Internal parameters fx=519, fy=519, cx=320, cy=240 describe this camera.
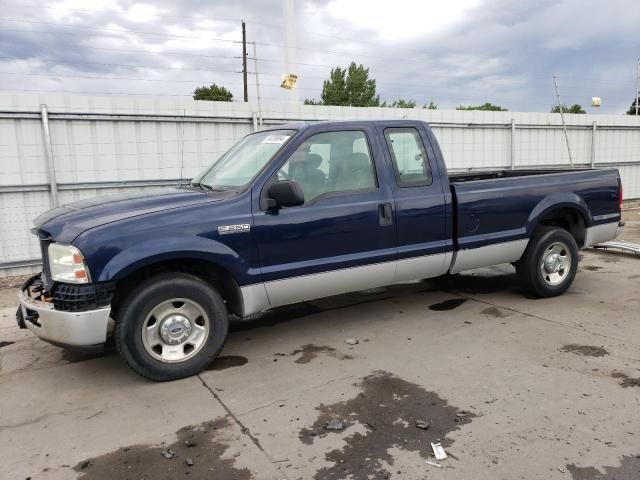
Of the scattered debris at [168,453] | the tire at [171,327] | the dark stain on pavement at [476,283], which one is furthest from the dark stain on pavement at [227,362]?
the dark stain on pavement at [476,283]

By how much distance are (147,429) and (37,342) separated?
2465 millimetres

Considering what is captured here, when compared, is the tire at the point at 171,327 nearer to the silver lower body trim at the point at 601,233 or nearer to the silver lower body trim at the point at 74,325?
the silver lower body trim at the point at 74,325

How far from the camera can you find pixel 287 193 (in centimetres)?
406

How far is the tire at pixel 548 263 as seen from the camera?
18.9 feet

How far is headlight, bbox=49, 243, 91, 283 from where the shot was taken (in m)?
3.60

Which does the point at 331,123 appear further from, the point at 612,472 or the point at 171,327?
the point at 612,472

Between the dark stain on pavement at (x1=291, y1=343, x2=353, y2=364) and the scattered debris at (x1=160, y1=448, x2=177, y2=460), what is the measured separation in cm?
148

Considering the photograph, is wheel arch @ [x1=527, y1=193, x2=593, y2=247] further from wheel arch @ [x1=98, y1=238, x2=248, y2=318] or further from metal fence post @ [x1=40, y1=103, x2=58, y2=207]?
metal fence post @ [x1=40, y1=103, x2=58, y2=207]

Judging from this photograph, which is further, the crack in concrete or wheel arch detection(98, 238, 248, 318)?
wheel arch detection(98, 238, 248, 318)

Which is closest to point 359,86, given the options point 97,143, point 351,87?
point 351,87

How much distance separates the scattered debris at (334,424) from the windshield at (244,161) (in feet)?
6.67

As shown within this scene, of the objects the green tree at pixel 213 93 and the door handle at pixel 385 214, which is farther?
the green tree at pixel 213 93

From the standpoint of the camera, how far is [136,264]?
12.2ft

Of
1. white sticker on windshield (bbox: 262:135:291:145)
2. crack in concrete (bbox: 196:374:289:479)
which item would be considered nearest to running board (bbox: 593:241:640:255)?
white sticker on windshield (bbox: 262:135:291:145)
